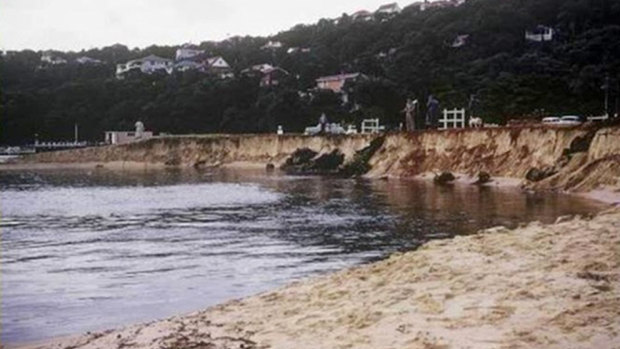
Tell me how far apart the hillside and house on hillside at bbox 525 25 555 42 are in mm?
1186

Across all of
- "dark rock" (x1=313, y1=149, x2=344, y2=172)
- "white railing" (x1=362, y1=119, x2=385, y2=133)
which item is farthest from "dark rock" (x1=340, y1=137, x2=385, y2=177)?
"white railing" (x1=362, y1=119, x2=385, y2=133)

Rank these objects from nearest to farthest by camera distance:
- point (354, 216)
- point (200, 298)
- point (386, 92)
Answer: point (200, 298) → point (354, 216) → point (386, 92)

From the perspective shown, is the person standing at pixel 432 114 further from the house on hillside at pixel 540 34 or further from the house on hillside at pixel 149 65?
the house on hillside at pixel 149 65

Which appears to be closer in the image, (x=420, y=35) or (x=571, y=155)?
(x=571, y=155)

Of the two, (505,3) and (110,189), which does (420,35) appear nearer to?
(505,3)

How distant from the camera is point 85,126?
4289 inches

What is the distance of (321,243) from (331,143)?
47.0m

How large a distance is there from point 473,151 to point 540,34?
Answer: 47533 mm

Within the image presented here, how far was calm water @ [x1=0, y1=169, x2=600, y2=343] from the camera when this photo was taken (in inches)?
511

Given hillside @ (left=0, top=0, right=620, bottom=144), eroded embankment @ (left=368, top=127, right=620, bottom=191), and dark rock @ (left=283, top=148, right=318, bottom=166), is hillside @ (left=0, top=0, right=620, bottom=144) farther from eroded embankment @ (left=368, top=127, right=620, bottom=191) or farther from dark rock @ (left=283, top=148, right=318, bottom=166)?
dark rock @ (left=283, top=148, right=318, bottom=166)

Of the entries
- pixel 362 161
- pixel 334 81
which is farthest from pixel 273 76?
pixel 362 161

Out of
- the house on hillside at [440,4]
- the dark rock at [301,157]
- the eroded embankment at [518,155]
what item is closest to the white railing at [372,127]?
the dark rock at [301,157]

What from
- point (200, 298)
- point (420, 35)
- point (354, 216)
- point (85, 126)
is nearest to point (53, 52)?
point (85, 126)

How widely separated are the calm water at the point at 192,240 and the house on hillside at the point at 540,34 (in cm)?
5419
